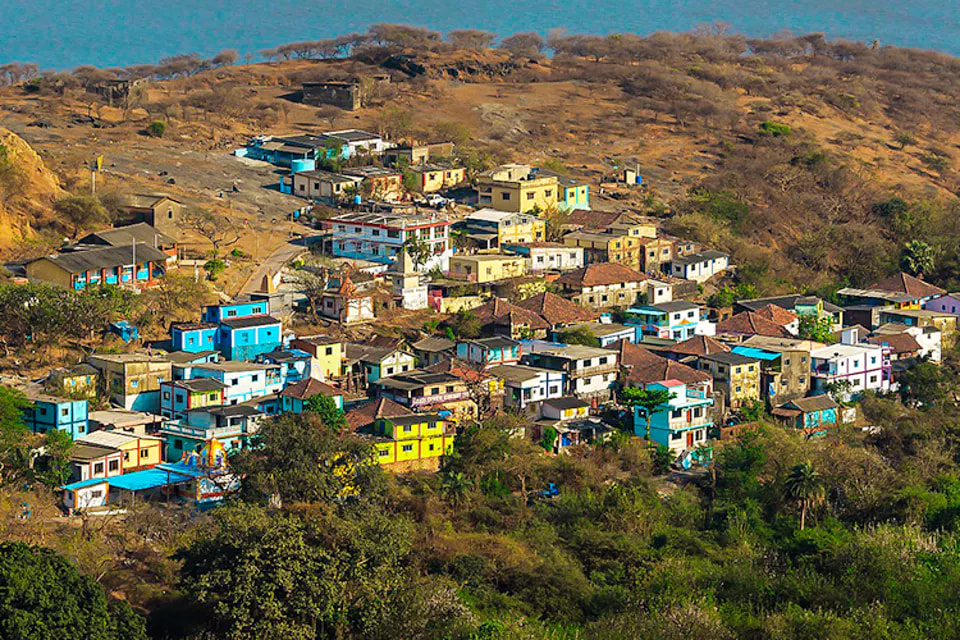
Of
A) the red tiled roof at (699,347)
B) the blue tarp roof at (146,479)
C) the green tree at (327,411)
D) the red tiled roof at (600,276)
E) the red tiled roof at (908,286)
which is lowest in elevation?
the blue tarp roof at (146,479)

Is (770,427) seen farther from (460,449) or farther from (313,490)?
(313,490)

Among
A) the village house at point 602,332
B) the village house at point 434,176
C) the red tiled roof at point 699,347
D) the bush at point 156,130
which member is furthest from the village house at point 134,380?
the bush at point 156,130

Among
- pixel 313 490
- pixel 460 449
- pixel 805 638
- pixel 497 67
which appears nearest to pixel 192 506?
pixel 313 490

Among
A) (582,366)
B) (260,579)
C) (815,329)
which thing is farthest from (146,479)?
(815,329)

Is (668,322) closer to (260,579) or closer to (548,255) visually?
(548,255)

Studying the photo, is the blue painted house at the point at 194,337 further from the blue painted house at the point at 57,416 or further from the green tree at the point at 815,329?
the green tree at the point at 815,329

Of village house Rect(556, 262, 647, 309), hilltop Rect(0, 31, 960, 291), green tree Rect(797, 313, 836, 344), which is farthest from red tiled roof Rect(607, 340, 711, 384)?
hilltop Rect(0, 31, 960, 291)
